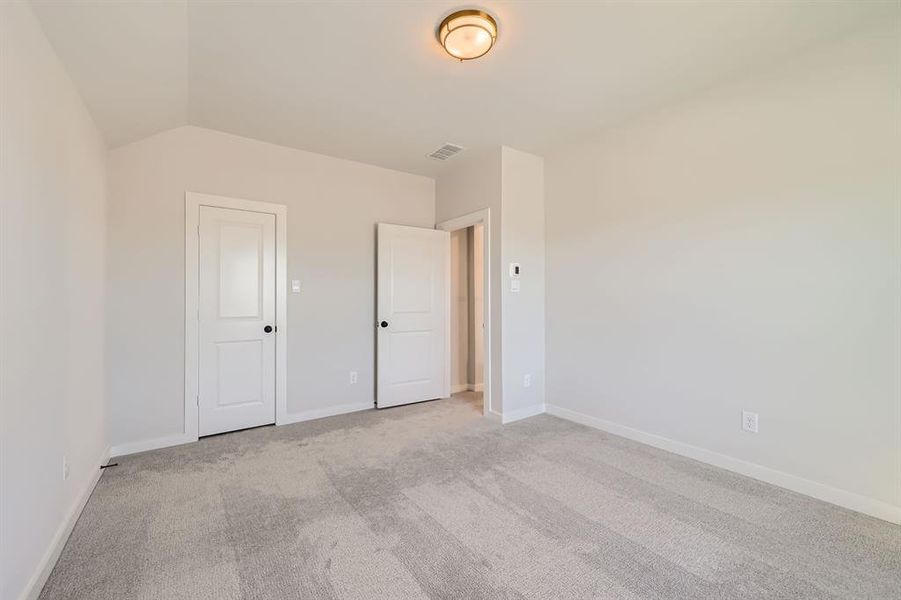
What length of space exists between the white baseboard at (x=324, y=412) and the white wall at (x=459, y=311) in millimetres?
1244

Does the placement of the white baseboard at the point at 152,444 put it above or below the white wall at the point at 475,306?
below

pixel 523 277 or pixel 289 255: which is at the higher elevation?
pixel 289 255

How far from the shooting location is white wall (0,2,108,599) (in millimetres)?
1393

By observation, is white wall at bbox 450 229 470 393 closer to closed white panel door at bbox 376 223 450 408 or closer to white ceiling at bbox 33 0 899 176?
closed white panel door at bbox 376 223 450 408

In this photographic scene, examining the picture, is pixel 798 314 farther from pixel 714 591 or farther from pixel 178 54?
pixel 178 54

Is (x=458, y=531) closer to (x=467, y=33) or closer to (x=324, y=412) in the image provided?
(x=324, y=412)

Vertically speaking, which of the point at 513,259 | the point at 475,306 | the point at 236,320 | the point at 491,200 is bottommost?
the point at 236,320

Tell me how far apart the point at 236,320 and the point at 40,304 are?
174 centimetres

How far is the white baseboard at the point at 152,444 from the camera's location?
2.94 meters

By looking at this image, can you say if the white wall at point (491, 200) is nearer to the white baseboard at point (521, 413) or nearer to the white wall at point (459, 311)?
the white baseboard at point (521, 413)

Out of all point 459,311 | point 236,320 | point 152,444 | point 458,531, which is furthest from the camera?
point 459,311

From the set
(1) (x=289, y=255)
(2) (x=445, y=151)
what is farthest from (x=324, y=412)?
(2) (x=445, y=151)

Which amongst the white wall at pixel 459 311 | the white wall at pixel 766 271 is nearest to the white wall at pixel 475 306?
the white wall at pixel 459 311

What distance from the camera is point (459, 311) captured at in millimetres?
4977
